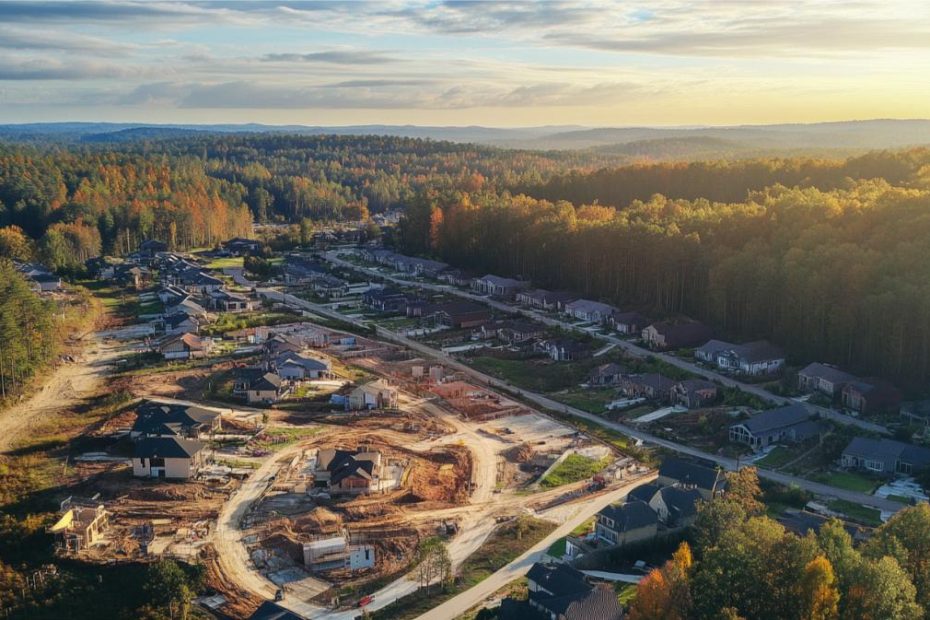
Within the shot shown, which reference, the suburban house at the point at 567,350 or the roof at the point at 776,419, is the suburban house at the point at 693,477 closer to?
the roof at the point at 776,419

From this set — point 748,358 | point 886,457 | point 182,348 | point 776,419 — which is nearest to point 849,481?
point 886,457

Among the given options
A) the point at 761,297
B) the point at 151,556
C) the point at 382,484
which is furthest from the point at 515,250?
the point at 151,556

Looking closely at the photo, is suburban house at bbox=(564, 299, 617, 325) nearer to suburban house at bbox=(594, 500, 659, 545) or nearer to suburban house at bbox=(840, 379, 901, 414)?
suburban house at bbox=(840, 379, 901, 414)

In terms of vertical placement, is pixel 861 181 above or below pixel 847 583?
above

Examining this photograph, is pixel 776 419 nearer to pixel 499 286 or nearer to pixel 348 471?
pixel 348 471

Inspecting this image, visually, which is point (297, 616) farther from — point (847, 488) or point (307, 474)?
point (847, 488)
